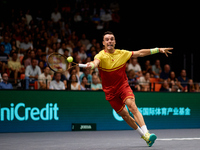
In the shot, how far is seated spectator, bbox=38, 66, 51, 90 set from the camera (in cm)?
1163

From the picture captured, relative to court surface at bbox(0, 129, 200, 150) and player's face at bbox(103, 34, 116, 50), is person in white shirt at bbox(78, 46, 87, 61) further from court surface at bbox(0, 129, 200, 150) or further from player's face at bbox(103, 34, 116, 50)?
player's face at bbox(103, 34, 116, 50)

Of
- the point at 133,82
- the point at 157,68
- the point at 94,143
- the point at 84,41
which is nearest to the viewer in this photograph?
the point at 94,143

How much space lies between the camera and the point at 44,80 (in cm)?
1162

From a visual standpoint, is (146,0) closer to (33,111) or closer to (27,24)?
(27,24)

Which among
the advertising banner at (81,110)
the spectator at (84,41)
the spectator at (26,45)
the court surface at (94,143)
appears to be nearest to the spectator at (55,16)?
the spectator at (84,41)

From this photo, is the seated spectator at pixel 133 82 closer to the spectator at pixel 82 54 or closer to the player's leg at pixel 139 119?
the spectator at pixel 82 54

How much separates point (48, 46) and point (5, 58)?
2284 millimetres

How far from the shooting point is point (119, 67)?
7.65 meters

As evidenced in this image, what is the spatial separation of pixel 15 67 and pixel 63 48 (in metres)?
2.34

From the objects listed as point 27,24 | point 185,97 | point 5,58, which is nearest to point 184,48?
point 185,97

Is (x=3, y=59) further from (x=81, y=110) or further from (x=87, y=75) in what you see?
(x=81, y=110)

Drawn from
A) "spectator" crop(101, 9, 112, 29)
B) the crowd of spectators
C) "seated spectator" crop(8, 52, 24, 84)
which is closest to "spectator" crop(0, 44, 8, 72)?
the crowd of spectators

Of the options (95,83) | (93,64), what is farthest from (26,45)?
(93,64)

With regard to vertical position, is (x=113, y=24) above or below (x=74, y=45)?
above
